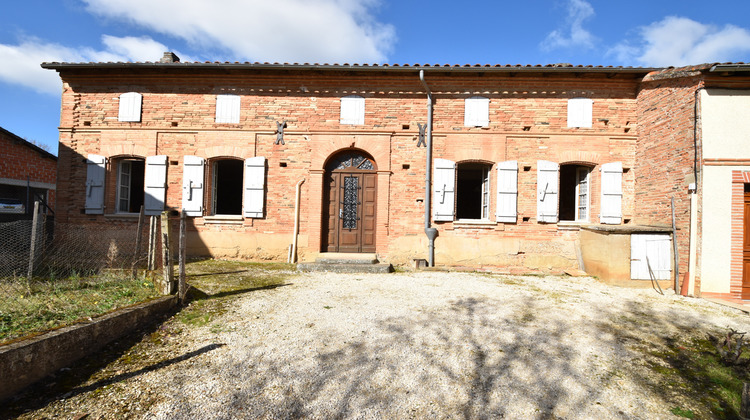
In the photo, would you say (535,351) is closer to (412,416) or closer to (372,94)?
(412,416)

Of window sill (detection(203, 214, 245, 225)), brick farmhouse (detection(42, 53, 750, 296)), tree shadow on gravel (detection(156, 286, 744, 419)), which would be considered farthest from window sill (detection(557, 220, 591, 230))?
window sill (detection(203, 214, 245, 225))

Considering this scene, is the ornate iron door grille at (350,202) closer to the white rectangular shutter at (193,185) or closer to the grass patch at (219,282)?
the grass patch at (219,282)

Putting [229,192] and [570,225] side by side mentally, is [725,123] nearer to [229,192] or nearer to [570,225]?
[570,225]

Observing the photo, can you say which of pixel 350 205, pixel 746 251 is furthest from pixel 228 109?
pixel 746 251

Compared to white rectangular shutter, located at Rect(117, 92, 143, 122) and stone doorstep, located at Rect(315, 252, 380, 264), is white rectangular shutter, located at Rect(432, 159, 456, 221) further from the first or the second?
white rectangular shutter, located at Rect(117, 92, 143, 122)

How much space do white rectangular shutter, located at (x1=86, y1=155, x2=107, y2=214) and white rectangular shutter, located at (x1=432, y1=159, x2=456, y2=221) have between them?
8384 mm

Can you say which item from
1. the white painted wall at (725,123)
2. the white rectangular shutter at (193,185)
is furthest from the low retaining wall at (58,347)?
the white painted wall at (725,123)

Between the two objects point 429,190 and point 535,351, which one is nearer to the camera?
point 535,351

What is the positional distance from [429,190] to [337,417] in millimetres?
6377

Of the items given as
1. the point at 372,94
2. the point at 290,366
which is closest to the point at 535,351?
the point at 290,366

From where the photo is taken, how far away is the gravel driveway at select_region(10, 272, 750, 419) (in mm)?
2441

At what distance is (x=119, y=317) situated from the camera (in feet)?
11.1

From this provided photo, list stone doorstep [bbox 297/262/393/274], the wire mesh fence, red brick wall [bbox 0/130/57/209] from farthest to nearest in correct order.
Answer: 1. red brick wall [bbox 0/130/57/209]
2. stone doorstep [bbox 297/262/393/274]
3. the wire mesh fence

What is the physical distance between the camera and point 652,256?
264 inches
